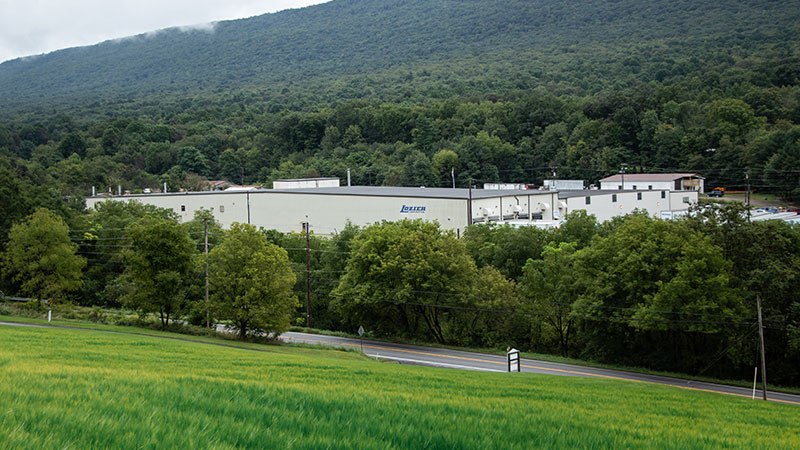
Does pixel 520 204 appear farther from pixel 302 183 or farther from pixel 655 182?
pixel 302 183

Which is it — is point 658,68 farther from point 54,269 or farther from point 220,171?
point 54,269

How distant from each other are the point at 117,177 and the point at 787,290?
128 metres

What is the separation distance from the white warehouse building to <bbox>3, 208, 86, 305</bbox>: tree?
86.9ft

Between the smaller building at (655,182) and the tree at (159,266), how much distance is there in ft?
220

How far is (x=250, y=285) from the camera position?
3897 cm

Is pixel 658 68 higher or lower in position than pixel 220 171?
higher

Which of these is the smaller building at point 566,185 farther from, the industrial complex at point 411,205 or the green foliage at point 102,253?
the green foliage at point 102,253

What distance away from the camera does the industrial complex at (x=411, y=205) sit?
68438 millimetres

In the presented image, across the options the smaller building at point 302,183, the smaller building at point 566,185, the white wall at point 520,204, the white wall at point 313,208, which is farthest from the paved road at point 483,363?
the smaller building at point 566,185

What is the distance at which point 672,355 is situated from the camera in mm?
39969

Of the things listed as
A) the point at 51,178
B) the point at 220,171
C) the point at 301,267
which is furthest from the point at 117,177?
the point at 301,267

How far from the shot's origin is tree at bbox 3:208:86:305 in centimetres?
4678

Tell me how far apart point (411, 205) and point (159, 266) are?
3237 centimetres

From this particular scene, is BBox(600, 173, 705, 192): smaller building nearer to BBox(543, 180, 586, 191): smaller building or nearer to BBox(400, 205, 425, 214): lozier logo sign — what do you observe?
BBox(543, 180, 586, 191): smaller building
